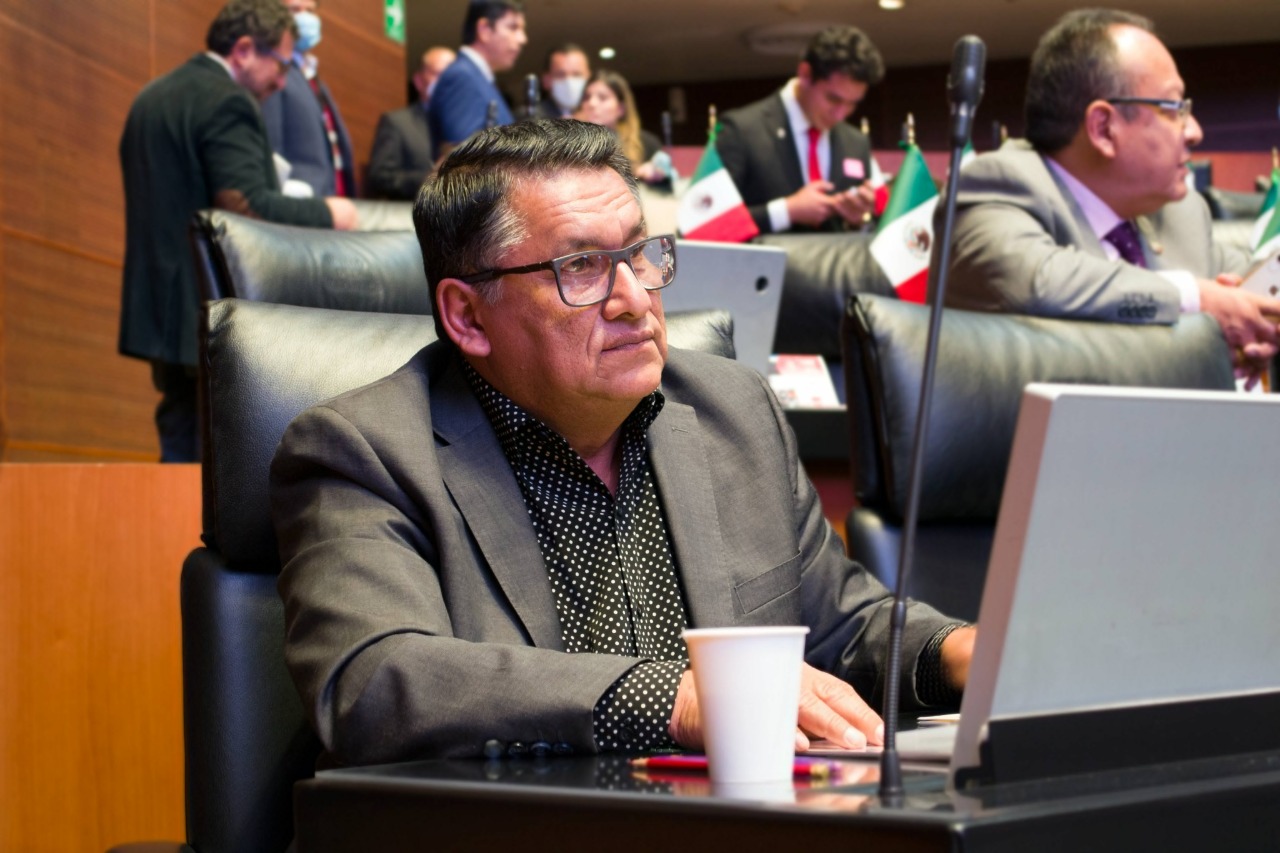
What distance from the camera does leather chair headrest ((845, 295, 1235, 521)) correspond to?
1859 mm

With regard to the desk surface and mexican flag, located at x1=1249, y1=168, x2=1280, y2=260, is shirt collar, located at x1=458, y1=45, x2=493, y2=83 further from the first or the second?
the desk surface

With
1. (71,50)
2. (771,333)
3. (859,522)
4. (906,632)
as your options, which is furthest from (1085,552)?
(71,50)

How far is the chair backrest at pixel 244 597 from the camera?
138 centimetres

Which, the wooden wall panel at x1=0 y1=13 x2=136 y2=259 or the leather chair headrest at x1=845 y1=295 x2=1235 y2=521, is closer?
the leather chair headrest at x1=845 y1=295 x2=1235 y2=521

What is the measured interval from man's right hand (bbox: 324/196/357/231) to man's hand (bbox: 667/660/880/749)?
2446 millimetres

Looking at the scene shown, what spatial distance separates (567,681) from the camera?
1.06 m

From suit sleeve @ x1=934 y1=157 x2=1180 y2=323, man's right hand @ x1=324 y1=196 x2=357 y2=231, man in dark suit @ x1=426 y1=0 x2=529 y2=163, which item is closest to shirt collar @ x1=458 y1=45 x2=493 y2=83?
man in dark suit @ x1=426 y1=0 x2=529 y2=163

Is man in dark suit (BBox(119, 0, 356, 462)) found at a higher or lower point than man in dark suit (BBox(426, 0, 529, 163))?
lower

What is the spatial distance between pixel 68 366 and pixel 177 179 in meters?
1.37

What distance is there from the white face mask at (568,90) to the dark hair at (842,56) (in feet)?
4.18

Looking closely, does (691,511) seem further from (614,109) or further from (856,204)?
(614,109)

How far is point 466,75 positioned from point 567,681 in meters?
4.32

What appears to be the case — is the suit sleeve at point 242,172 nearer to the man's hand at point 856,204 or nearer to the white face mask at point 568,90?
the man's hand at point 856,204

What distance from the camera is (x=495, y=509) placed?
137cm
